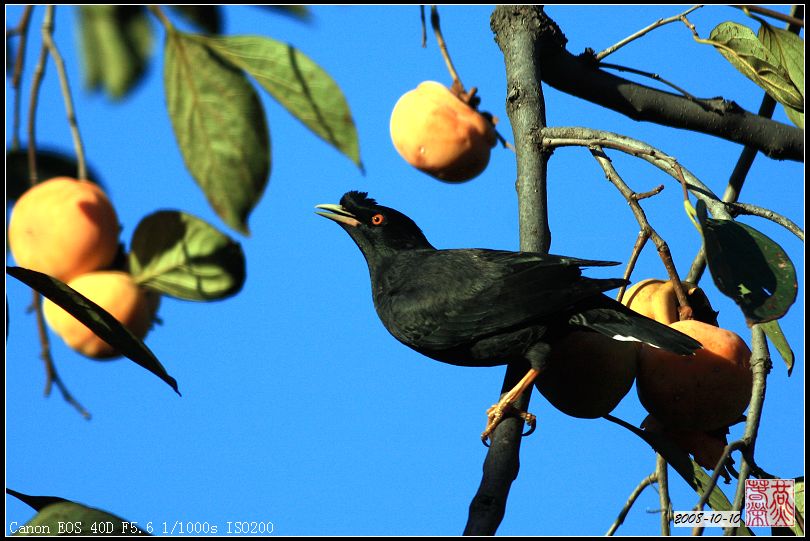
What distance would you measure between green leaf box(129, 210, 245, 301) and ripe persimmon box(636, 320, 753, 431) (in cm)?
164

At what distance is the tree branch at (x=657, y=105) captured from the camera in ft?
9.76

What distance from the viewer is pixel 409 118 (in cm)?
284

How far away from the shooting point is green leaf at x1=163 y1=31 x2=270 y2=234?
92 centimetres

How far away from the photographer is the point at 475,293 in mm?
3018

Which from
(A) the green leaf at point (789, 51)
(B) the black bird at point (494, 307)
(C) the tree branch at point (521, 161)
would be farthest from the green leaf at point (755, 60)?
(B) the black bird at point (494, 307)

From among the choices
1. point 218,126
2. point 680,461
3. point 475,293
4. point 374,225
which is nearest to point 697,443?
point 680,461

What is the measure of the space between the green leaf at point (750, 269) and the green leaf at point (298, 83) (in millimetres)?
999

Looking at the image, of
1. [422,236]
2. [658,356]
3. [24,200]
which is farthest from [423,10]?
[422,236]

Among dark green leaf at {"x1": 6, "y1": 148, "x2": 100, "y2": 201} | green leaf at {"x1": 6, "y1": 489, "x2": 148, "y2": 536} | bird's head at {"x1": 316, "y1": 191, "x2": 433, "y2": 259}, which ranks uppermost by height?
bird's head at {"x1": 316, "y1": 191, "x2": 433, "y2": 259}

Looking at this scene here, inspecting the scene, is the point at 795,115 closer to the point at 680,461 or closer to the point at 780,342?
the point at 780,342

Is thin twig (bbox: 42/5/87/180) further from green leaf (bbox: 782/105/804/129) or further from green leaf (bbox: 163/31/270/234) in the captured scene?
green leaf (bbox: 782/105/804/129)

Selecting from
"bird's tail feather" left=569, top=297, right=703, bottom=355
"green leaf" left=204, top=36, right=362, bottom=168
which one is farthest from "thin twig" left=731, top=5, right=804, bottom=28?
"green leaf" left=204, top=36, right=362, bottom=168

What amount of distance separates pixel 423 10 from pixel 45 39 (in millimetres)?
1005

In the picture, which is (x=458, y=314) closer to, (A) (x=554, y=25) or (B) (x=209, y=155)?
(A) (x=554, y=25)
